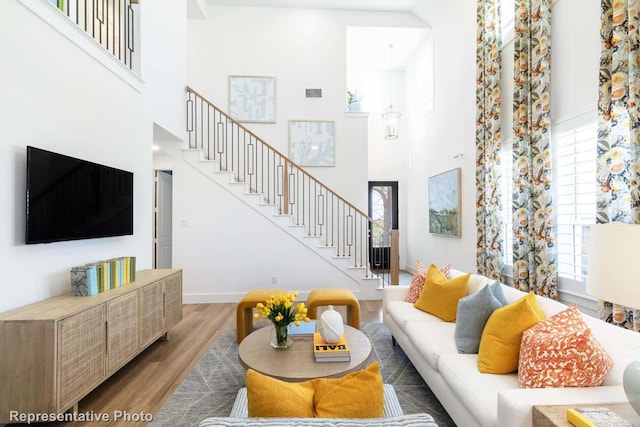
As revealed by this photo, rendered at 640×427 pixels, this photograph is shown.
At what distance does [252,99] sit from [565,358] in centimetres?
632

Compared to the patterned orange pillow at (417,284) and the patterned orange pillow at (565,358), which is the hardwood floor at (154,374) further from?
the patterned orange pillow at (565,358)

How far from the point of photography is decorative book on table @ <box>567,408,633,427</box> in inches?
46.8

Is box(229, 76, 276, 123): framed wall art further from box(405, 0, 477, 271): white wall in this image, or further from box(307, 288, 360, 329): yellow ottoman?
box(307, 288, 360, 329): yellow ottoman

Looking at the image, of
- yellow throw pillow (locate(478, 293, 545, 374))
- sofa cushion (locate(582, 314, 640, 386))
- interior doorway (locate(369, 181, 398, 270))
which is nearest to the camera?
sofa cushion (locate(582, 314, 640, 386))

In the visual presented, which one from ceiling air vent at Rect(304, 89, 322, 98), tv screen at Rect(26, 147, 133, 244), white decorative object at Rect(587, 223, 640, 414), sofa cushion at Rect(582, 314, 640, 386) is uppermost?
ceiling air vent at Rect(304, 89, 322, 98)

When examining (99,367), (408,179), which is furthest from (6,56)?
(408,179)

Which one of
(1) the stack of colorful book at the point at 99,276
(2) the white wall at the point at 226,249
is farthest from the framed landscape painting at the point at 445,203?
(1) the stack of colorful book at the point at 99,276

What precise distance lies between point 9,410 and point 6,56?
2.25 m

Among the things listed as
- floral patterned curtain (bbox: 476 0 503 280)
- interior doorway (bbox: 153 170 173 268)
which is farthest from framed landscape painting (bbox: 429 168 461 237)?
interior doorway (bbox: 153 170 173 268)

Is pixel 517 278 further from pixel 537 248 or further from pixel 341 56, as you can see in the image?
pixel 341 56

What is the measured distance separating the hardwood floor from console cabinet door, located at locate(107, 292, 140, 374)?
0.68ft

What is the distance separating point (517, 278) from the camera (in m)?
3.52

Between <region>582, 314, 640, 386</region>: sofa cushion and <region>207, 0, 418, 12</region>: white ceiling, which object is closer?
<region>582, 314, 640, 386</region>: sofa cushion

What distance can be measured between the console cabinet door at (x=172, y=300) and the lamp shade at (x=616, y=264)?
3.56 meters
